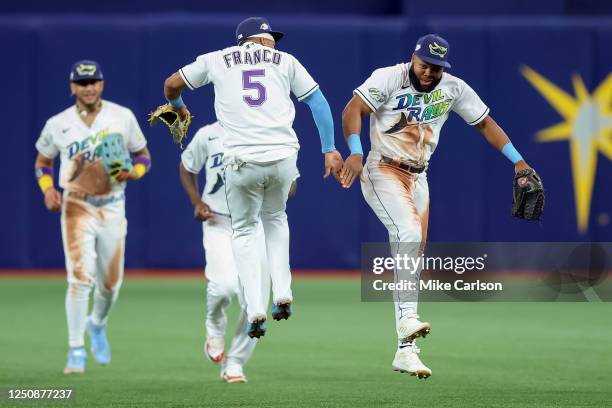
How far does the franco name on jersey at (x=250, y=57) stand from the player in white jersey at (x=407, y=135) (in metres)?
0.76

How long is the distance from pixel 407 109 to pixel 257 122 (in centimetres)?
126

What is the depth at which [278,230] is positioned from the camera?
801 centimetres

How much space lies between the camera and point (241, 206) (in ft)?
25.7

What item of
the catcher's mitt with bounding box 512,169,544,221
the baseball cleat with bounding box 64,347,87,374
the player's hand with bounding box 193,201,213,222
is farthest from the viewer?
the baseball cleat with bounding box 64,347,87,374

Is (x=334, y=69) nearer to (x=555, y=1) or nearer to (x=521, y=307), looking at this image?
(x=555, y=1)

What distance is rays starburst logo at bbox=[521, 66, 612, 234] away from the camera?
17.2m

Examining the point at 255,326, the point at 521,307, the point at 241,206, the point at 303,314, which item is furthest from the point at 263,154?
A: the point at 521,307

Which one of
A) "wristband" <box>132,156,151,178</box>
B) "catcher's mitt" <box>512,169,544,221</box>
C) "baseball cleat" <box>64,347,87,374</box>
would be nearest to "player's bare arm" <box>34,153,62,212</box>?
"wristband" <box>132,156,151,178</box>

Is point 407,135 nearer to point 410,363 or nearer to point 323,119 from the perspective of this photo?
point 323,119

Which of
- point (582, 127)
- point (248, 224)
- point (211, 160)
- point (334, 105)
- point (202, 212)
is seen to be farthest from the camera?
point (582, 127)

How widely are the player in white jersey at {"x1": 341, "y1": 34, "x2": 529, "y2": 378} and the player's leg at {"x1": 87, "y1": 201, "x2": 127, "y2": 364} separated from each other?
2712 millimetres

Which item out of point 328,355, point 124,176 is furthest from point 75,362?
point 328,355

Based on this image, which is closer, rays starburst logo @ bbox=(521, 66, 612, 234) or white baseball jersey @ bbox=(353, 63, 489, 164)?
white baseball jersey @ bbox=(353, 63, 489, 164)

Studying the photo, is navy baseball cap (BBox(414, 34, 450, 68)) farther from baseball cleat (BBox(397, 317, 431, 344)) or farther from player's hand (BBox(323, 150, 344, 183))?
baseball cleat (BBox(397, 317, 431, 344))
